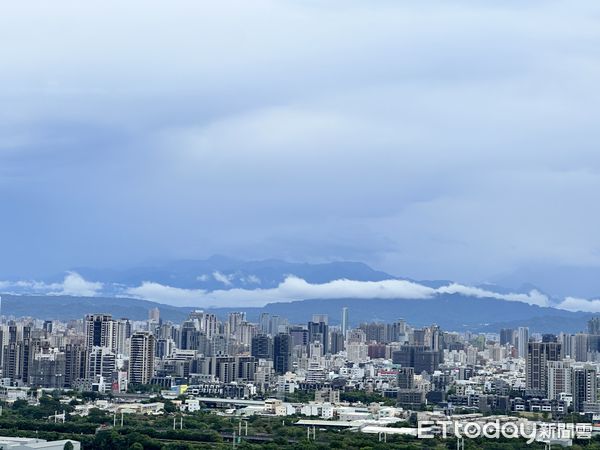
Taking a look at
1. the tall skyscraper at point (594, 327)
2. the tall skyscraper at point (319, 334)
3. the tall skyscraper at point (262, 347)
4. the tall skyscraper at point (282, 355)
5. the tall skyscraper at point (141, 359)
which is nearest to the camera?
the tall skyscraper at point (141, 359)

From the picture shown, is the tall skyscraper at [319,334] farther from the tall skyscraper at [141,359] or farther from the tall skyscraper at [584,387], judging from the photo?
the tall skyscraper at [584,387]

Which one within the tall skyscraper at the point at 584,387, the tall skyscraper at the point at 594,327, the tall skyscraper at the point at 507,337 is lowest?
the tall skyscraper at the point at 584,387

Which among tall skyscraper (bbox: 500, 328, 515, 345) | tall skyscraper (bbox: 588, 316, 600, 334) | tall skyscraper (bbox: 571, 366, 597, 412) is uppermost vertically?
tall skyscraper (bbox: 588, 316, 600, 334)

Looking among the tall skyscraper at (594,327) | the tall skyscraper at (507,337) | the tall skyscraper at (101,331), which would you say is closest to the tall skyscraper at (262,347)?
the tall skyscraper at (101,331)

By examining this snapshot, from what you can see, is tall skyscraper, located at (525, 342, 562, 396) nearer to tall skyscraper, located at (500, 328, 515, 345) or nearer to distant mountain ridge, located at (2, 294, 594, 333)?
tall skyscraper, located at (500, 328, 515, 345)

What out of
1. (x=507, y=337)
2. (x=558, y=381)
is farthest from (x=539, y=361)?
(x=507, y=337)

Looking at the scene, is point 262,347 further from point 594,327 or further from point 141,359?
point 594,327

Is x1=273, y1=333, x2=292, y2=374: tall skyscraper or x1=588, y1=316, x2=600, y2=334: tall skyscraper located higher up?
x1=588, y1=316, x2=600, y2=334: tall skyscraper

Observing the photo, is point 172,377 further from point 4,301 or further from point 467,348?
point 4,301

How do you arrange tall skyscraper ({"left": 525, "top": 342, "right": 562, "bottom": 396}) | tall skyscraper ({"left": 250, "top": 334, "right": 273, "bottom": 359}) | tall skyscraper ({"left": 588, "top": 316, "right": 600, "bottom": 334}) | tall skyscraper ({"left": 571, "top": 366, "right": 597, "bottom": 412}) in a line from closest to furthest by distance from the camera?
tall skyscraper ({"left": 571, "top": 366, "right": 597, "bottom": 412}) < tall skyscraper ({"left": 525, "top": 342, "right": 562, "bottom": 396}) < tall skyscraper ({"left": 250, "top": 334, "right": 273, "bottom": 359}) < tall skyscraper ({"left": 588, "top": 316, "right": 600, "bottom": 334})

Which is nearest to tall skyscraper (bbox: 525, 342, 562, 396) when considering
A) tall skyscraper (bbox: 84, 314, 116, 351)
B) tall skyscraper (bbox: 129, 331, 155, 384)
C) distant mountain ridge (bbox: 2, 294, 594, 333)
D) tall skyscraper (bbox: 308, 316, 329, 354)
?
tall skyscraper (bbox: 129, 331, 155, 384)
